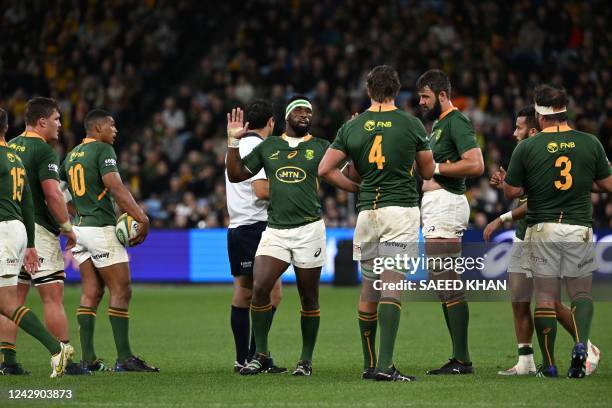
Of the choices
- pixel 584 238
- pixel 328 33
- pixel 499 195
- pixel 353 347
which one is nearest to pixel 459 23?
pixel 328 33

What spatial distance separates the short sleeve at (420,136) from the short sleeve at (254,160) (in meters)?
1.49

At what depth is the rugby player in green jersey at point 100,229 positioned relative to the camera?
10.3 m

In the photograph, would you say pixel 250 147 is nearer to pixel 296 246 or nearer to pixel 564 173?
pixel 296 246

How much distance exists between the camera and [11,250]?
9250mm

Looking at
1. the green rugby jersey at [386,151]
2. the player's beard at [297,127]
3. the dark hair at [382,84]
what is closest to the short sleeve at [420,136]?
the green rugby jersey at [386,151]

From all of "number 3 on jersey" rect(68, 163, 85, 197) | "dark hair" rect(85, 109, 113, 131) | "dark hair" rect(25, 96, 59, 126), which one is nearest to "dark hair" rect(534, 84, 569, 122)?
"dark hair" rect(85, 109, 113, 131)

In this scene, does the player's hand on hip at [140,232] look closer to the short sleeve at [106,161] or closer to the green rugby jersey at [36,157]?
the short sleeve at [106,161]

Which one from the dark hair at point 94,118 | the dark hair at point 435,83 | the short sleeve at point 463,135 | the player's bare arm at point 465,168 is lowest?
the player's bare arm at point 465,168

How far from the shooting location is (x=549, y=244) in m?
9.24

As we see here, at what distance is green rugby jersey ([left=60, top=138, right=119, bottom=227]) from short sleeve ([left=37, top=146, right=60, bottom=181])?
0.36m

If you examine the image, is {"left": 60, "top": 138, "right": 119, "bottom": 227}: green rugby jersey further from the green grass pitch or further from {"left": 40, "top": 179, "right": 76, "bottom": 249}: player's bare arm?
the green grass pitch

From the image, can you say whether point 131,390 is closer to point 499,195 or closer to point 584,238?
point 584,238

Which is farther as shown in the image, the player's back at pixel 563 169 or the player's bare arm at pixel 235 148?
the player's bare arm at pixel 235 148

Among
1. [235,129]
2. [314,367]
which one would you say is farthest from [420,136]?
[314,367]
